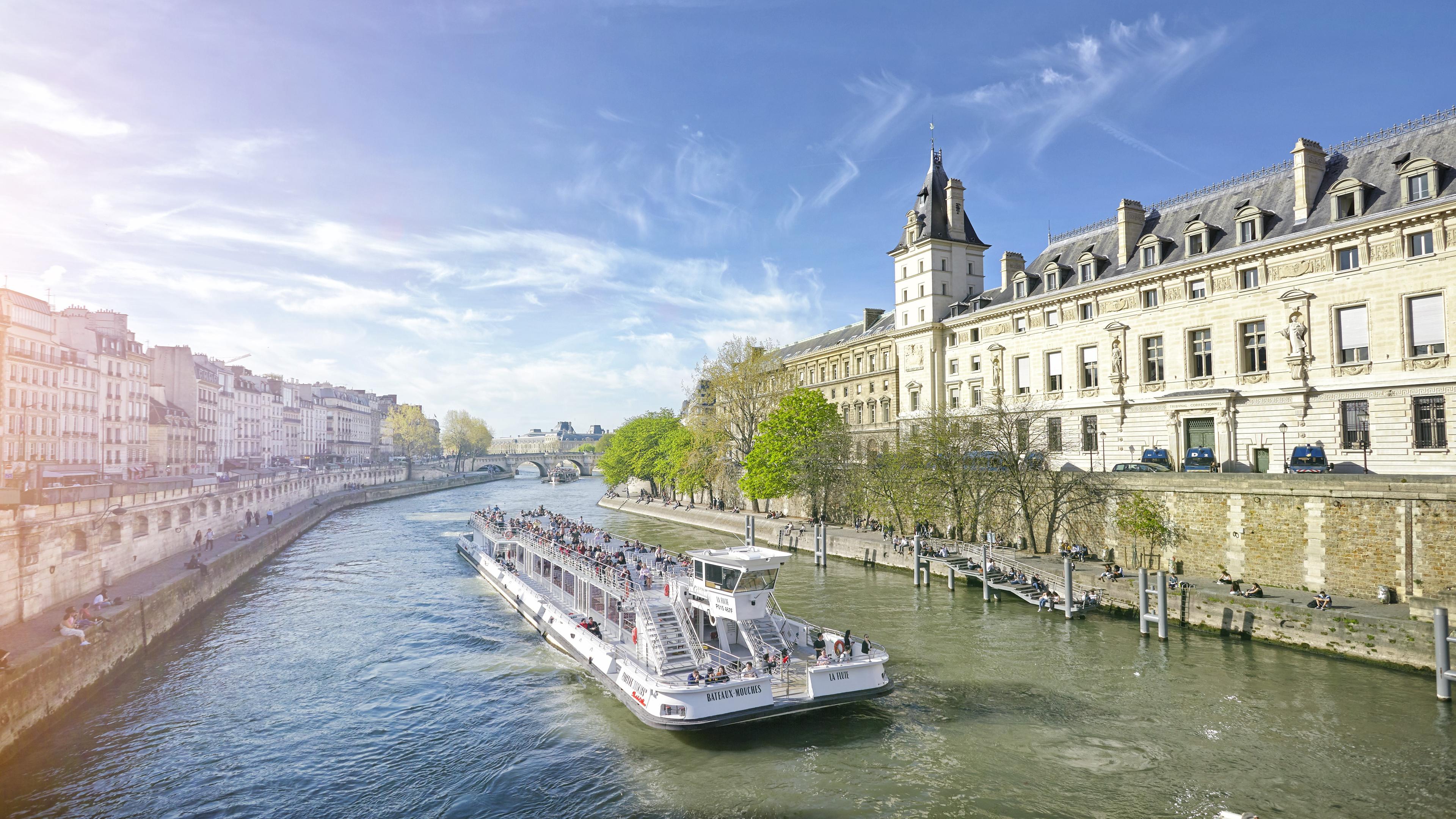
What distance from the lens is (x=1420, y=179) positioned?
30375 millimetres

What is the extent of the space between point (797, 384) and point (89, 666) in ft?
219

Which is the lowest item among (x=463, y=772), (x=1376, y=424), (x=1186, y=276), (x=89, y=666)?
(x=463, y=772)

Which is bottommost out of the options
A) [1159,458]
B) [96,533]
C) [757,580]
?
[757,580]

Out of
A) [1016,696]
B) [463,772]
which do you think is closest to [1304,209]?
[1016,696]

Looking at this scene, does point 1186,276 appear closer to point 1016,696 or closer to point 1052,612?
point 1052,612

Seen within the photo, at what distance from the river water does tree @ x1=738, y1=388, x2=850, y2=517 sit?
28.1 m

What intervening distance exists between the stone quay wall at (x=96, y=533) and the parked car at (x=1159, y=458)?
154ft

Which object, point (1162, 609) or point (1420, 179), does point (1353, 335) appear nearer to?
point (1420, 179)

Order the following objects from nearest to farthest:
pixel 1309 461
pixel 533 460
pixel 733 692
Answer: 1. pixel 733 692
2. pixel 1309 461
3. pixel 533 460

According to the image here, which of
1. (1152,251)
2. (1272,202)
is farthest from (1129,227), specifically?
(1272,202)

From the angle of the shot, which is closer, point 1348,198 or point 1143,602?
point 1143,602

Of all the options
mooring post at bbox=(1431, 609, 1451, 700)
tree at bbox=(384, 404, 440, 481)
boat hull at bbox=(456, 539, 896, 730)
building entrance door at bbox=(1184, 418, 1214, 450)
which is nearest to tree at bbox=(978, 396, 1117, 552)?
building entrance door at bbox=(1184, 418, 1214, 450)

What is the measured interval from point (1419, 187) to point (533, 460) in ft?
514

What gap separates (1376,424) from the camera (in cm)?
3119
